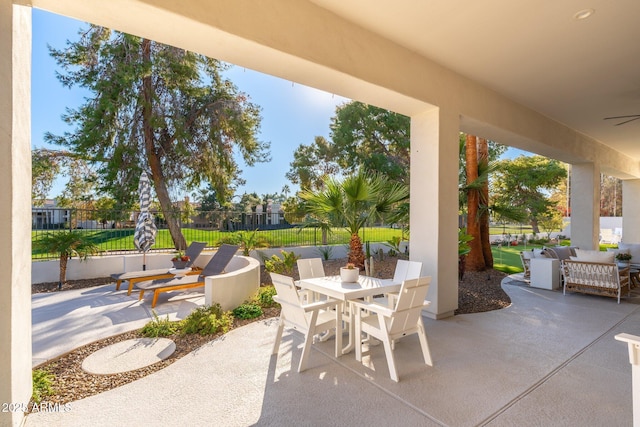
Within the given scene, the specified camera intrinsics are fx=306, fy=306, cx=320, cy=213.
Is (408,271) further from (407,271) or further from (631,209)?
(631,209)

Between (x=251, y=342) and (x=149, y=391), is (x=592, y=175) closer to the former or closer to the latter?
(x=251, y=342)

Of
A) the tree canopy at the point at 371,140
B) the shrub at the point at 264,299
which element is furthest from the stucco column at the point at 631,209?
the shrub at the point at 264,299

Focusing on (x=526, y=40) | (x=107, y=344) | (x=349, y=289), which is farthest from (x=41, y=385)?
(x=526, y=40)

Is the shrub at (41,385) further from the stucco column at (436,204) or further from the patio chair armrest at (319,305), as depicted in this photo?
the stucco column at (436,204)

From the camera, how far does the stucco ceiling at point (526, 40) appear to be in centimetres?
343

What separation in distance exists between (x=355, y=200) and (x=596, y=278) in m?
5.00

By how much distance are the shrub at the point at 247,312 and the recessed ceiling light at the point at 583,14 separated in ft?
18.5

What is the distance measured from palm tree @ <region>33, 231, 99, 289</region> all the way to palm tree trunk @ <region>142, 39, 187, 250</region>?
277 centimetres

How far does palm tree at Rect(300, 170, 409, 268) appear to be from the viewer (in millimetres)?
5422

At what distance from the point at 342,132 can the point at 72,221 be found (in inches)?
380

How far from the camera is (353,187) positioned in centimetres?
538

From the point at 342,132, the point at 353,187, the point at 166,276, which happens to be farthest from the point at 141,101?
the point at 353,187

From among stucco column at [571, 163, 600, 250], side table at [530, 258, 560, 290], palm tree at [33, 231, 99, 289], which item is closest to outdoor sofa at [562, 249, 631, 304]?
side table at [530, 258, 560, 290]

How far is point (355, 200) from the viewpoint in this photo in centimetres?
546
